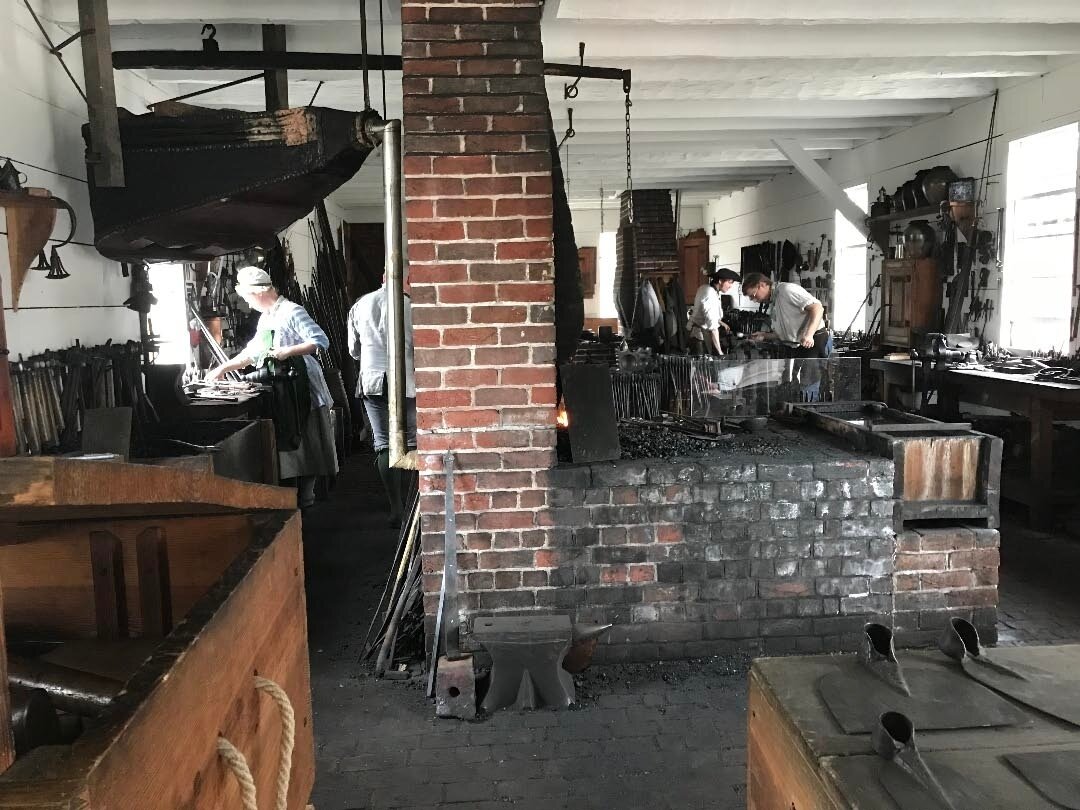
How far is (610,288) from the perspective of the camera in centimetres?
1934

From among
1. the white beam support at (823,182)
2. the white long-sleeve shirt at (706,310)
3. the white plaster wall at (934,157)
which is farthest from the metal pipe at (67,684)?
the white beam support at (823,182)

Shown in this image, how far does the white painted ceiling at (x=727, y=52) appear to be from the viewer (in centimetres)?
520

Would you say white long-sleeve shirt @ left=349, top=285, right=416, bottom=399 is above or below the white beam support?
below

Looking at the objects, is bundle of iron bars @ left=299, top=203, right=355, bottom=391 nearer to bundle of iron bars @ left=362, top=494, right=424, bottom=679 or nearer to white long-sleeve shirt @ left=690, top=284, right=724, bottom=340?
white long-sleeve shirt @ left=690, top=284, right=724, bottom=340

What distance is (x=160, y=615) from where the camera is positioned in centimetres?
158

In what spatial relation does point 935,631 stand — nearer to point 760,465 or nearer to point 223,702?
point 760,465

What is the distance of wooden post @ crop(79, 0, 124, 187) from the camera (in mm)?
4074

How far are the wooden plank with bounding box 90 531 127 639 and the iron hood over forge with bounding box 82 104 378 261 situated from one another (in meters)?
3.07

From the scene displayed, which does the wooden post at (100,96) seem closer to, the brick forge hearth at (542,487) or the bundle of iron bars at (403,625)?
the brick forge hearth at (542,487)

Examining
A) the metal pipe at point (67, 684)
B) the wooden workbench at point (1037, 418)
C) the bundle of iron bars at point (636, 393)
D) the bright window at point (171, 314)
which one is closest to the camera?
the metal pipe at point (67, 684)

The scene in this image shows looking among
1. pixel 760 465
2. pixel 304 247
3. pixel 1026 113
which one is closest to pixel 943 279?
pixel 1026 113

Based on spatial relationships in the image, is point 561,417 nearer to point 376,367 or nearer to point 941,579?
point 941,579

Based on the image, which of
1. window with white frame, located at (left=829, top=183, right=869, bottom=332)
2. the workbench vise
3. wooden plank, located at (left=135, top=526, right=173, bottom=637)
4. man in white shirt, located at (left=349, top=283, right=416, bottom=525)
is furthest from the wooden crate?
window with white frame, located at (left=829, top=183, right=869, bottom=332)

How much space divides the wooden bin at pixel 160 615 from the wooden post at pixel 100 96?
323 centimetres
